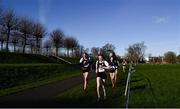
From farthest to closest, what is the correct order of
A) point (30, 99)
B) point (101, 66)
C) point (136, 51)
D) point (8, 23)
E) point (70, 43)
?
1. point (136, 51)
2. point (70, 43)
3. point (8, 23)
4. point (101, 66)
5. point (30, 99)

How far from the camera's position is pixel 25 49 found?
75.9 m

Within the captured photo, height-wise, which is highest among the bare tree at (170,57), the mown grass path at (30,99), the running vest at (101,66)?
the bare tree at (170,57)

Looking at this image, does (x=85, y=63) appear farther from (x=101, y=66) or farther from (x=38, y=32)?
(x=38, y=32)

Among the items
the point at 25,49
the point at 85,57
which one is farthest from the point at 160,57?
the point at 85,57

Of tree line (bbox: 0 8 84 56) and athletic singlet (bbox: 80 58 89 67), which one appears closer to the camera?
athletic singlet (bbox: 80 58 89 67)

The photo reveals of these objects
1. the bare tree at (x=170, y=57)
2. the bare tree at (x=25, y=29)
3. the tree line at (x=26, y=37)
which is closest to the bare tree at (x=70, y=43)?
the tree line at (x=26, y=37)

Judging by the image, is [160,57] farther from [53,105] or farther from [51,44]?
[53,105]

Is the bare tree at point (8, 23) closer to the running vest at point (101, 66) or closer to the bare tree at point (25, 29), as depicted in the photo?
the bare tree at point (25, 29)

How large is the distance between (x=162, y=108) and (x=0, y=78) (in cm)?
1922

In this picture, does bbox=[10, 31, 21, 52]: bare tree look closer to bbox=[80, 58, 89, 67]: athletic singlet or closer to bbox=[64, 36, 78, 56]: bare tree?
bbox=[64, 36, 78, 56]: bare tree

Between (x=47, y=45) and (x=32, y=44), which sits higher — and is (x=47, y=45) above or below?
above

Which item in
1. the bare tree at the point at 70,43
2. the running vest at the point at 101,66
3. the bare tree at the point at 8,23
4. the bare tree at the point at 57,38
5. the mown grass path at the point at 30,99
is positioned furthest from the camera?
the bare tree at the point at 70,43

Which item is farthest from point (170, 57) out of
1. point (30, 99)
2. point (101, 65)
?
point (30, 99)

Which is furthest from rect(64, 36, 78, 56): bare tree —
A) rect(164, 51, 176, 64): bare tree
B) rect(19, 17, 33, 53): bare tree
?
rect(164, 51, 176, 64): bare tree
